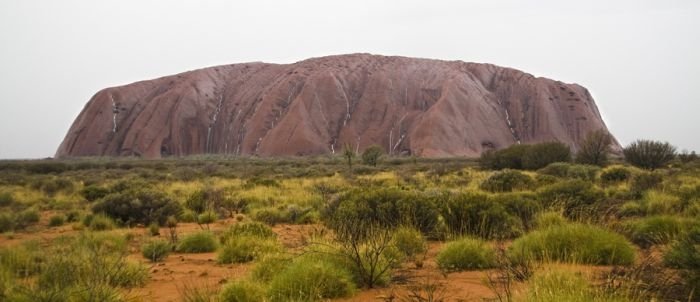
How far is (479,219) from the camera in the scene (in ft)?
32.5

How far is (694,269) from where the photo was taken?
5.36 m

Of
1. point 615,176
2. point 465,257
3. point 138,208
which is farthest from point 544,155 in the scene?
point 465,257

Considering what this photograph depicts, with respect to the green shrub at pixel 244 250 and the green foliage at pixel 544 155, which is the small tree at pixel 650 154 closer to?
the green foliage at pixel 544 155

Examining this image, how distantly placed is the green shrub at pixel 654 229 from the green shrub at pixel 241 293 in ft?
20.9

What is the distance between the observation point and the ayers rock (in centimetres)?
8656

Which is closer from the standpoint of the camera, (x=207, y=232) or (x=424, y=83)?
(x=207, y=232)

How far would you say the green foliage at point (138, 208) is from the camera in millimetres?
13680

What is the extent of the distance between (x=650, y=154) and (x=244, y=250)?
3187 cm

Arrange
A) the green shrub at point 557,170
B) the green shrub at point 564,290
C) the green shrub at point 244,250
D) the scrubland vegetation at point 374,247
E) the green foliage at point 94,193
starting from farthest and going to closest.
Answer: the green shrub at point 557,170
the green foliage at point 94,193
the green shrub at point 244,250
the scrubland vegetation at point 374,247
the green shrub at point 564,290

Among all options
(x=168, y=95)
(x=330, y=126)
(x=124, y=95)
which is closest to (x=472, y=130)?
(x=330, y=126)

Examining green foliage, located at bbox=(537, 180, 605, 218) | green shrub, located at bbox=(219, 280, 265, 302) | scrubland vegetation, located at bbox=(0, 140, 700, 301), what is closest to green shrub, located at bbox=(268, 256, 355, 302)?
scrubland vegetation, located at bbox=(0, 140, 700, 301)

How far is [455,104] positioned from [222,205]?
245 ft

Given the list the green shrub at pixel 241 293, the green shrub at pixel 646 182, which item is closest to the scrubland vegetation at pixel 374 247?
the green shrub at pixel 241 293

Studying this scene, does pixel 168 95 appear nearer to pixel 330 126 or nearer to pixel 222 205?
pixel 330 126
